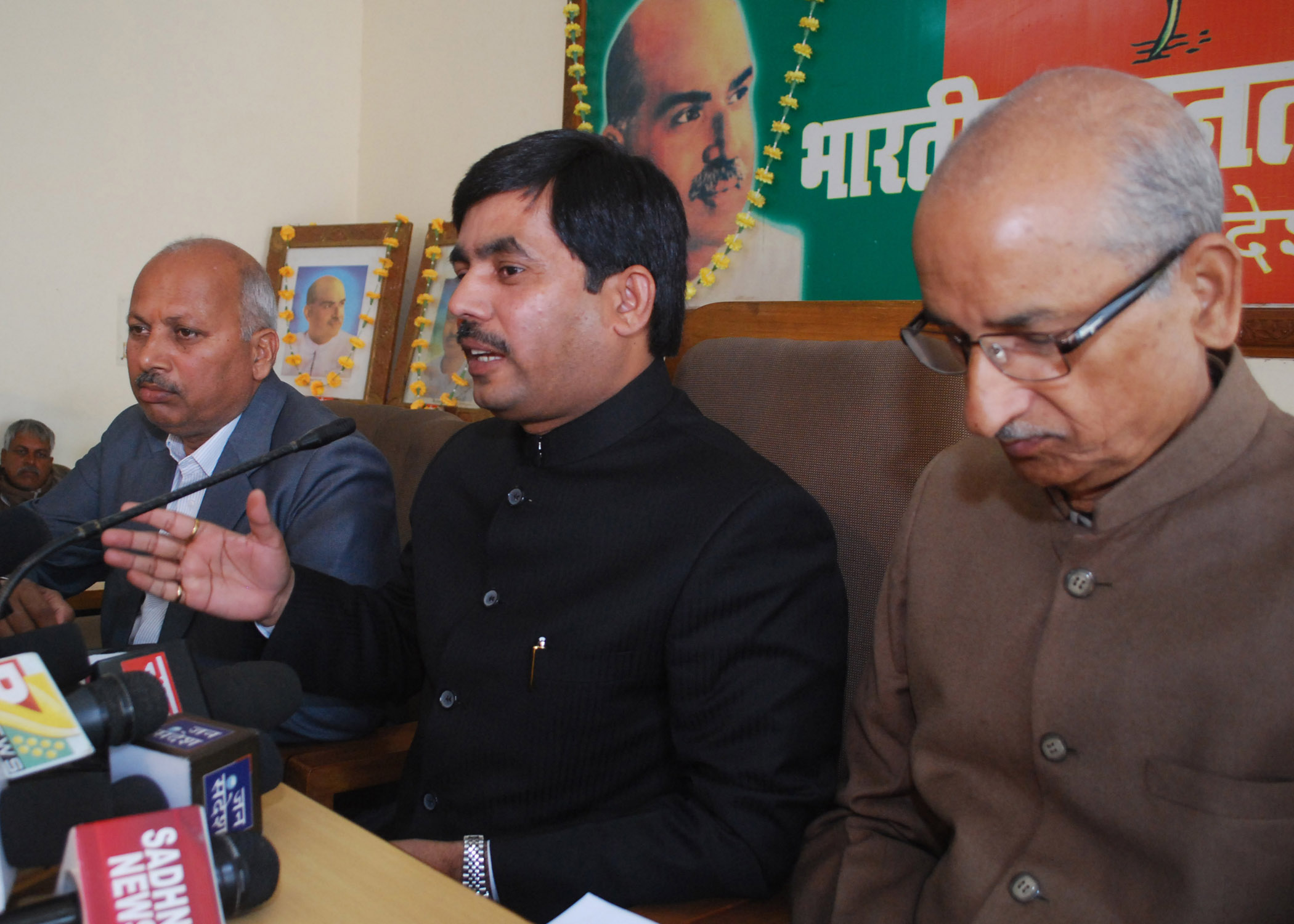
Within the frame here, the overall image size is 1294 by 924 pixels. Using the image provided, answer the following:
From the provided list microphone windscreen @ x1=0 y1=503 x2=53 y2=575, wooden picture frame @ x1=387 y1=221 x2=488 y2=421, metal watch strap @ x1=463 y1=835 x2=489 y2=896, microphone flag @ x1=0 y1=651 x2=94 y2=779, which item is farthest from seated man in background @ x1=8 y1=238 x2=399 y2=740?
microphone flag @ x1=0 y1=651 x2=94 y2=779

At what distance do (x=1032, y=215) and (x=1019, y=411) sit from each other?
16 centimetres

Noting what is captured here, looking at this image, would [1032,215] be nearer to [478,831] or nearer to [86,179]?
[478,831]

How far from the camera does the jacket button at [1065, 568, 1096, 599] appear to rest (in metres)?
0.91

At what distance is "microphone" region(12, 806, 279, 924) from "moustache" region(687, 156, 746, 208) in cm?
190

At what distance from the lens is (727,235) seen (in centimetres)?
231

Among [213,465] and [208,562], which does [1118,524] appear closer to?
[208,562]


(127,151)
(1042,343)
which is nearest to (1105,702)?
(1042,343)

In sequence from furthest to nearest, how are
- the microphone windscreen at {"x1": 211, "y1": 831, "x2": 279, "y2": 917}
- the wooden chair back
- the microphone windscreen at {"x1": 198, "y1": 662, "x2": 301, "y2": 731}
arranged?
the wooden chair back → the microphone windscreen at {"x1": 198, "y1": 662, "x2": 301, "y2": 731} → the microphone windscreen at {"x1": 211, "y1": 831, "x2": 279, "y2": 917}

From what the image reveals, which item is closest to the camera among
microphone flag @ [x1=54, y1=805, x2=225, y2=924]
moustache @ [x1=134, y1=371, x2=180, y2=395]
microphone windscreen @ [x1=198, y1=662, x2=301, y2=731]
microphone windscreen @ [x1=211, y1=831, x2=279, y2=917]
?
microphone flag @ [x1=54, y1=805, x2=225, y2=924]

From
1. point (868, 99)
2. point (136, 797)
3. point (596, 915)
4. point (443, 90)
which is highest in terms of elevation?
point (443, 90)

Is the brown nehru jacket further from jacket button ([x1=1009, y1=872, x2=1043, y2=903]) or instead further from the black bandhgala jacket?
the black bandhgala jacket

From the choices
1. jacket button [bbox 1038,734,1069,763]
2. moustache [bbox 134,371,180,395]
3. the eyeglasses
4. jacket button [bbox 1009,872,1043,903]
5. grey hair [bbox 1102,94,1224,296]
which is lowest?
jacket button [bbox 1009,872,1043,903]

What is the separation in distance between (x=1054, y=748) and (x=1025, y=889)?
0.42 feet

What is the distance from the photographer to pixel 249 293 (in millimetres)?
2070
